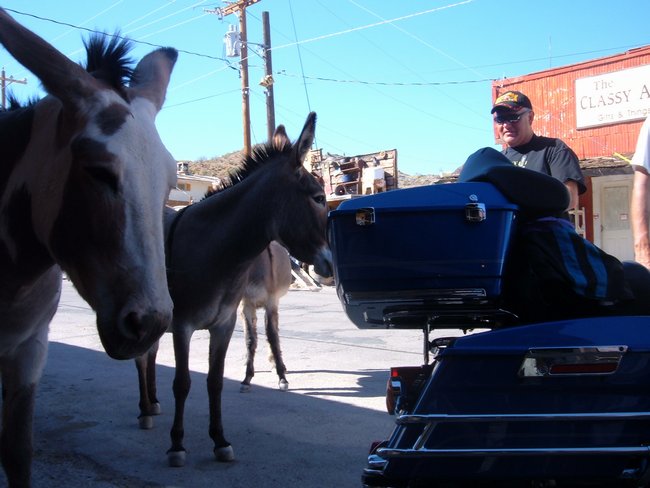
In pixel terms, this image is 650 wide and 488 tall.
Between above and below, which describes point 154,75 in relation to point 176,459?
above

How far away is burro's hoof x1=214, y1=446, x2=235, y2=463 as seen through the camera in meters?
4.47

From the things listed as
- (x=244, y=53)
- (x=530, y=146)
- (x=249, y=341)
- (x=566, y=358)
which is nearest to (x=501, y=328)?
(x=566, y=358)

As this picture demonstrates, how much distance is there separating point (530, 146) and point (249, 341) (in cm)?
418

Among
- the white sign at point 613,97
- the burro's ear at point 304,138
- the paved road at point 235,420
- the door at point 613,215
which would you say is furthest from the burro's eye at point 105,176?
the door at point 613,215

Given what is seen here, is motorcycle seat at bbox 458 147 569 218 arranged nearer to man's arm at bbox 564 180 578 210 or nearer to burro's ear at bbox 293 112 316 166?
man's arm at bbox 564 180 578 210

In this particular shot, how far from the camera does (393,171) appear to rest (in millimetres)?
22875

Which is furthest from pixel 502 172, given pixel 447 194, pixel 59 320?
pixel 59 320

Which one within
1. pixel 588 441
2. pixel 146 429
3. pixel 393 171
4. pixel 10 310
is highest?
pixel 393 171

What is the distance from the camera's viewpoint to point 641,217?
2994mm

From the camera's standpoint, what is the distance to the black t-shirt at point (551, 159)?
3.80 metres

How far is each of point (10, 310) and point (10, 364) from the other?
1.53ft

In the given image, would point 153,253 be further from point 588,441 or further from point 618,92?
point 618,92

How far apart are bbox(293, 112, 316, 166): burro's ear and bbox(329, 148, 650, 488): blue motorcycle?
7.36 feet

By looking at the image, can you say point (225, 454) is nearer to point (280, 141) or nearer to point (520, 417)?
point (280, 141)
